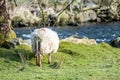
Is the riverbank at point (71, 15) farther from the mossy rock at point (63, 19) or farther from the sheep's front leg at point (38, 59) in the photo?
the sheep's front leg at point (38, 59)

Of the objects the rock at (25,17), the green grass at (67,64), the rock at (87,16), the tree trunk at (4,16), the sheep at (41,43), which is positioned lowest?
the rock at (87,16)

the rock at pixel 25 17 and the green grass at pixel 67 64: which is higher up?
the green grass at pixel 67 64

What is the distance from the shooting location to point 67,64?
1734 cm

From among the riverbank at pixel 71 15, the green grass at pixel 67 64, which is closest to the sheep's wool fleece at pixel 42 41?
the green grass at pixel 67 64

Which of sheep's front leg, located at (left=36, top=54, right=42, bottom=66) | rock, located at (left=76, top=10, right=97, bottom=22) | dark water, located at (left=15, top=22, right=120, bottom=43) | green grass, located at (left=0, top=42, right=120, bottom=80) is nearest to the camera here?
green grass, located at (left=0, top=42, right=120, bottom=80)

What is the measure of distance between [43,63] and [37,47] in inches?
34.1

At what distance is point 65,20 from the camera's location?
247 feet

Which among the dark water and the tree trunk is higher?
the tree trunk

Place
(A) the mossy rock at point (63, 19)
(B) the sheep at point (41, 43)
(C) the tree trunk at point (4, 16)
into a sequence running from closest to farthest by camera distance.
A: 1. (C) the tree trunk at point (4, 16)
2. (B) the sheep at point (41, 43)
3. (A) the mossy rock at point (63, 19)

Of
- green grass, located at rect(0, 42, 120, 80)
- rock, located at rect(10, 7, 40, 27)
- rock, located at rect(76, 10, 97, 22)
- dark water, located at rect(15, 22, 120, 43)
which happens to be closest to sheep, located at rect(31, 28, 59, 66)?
green grass, located at rect(0, 42, 120, 80)

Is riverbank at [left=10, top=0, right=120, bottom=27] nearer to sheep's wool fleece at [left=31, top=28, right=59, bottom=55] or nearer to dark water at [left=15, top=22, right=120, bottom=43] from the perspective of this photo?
dark water at [left=15, top=22, right=120, bottom=43]

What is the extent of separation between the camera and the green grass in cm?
1315

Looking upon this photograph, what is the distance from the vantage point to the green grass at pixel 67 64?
13.1 metres

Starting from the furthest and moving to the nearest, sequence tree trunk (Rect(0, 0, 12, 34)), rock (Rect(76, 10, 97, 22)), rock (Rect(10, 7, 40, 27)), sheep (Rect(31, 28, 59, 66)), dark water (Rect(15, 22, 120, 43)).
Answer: rock (Rect(76, 10, 97, 22)) → rock (Rect(10, 7, 40, 27)) → dark water (Rect(15, 22, 120, 43)) → sheep (Rect(31, 28, 59, 66)) → tree trunk (Rect(0, 0, 12, 34))
